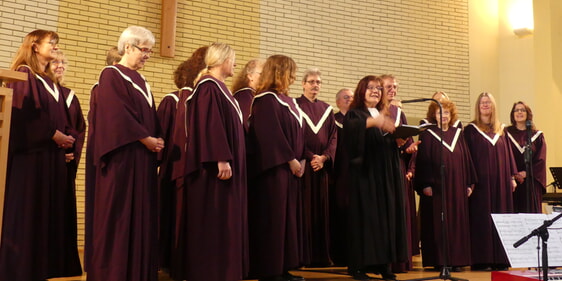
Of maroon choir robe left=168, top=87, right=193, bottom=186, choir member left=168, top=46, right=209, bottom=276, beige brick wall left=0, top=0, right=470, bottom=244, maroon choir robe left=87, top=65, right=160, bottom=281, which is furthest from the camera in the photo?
beige brick wall left=0, top=0, right=470, bottom=244

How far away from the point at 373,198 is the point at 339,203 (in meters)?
0.84

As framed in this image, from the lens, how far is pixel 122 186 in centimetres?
450

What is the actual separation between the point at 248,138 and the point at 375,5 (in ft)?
21.4

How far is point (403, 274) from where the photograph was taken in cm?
675

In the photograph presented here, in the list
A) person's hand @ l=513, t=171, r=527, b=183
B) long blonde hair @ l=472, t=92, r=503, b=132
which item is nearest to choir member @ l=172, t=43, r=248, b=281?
long blonde hair @ l=472, t=92, r=503, b=132

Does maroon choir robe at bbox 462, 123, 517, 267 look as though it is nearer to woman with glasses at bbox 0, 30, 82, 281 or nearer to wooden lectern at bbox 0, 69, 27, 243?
woman with glasses at bbox 0, 30, 82, 281

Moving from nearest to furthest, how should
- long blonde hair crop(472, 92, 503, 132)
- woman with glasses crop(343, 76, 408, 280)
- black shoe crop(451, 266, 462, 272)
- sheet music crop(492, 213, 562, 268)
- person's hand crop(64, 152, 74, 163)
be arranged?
1. sheet music crop(492, 213, 562, 268)
2. person's hand crop(64, 152, 74, 163)
3. woman with glasses crop(343, 76, 408, 280)
4. black shoe crop(451, 266, 462, 272)
5. long blonde hair crop(472, 92, 503, 132)

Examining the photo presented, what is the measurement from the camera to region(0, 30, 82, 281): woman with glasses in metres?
4.86

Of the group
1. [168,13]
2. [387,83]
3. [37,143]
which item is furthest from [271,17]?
[37,143]

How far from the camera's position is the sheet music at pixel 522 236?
3945 millimetres

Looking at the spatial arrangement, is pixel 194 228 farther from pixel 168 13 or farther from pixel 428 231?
pixel 168 13

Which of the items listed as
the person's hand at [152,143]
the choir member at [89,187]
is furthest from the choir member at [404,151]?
the choir member at [89,187]

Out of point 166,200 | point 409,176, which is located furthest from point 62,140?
point 409,176

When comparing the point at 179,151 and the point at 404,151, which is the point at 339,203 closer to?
the point at 404,151
